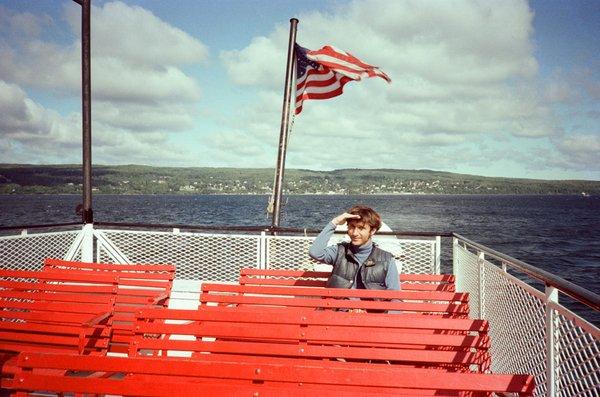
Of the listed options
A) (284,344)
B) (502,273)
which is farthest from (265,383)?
(502,273)

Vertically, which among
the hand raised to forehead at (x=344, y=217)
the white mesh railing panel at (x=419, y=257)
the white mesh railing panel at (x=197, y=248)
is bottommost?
the white mesh railing panel at (x=197, y=248)

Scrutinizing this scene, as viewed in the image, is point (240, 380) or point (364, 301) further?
point (364, 301)

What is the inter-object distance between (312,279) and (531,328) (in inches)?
81.6

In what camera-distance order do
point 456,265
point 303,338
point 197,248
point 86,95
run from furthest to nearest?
point 197,248 → point 86,95 → point 456,265 → point 303,338

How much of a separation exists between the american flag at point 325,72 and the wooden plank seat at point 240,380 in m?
6.43

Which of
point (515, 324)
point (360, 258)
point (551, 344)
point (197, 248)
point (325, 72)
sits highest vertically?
point (325, 72)

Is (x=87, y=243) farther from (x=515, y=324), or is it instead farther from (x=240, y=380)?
(x=515, y=324)

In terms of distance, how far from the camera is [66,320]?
3.13 meters

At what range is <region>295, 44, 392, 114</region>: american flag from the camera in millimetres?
7488

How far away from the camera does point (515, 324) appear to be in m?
3.49

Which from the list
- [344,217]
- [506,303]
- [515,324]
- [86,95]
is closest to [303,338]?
[344,217]

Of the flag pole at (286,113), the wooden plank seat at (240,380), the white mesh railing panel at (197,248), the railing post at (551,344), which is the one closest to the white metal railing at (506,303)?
the railing post at (551,344)

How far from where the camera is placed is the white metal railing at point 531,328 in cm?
242

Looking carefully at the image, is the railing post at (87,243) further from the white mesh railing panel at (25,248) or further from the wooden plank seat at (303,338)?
the wooden plank seat at (303,338)
